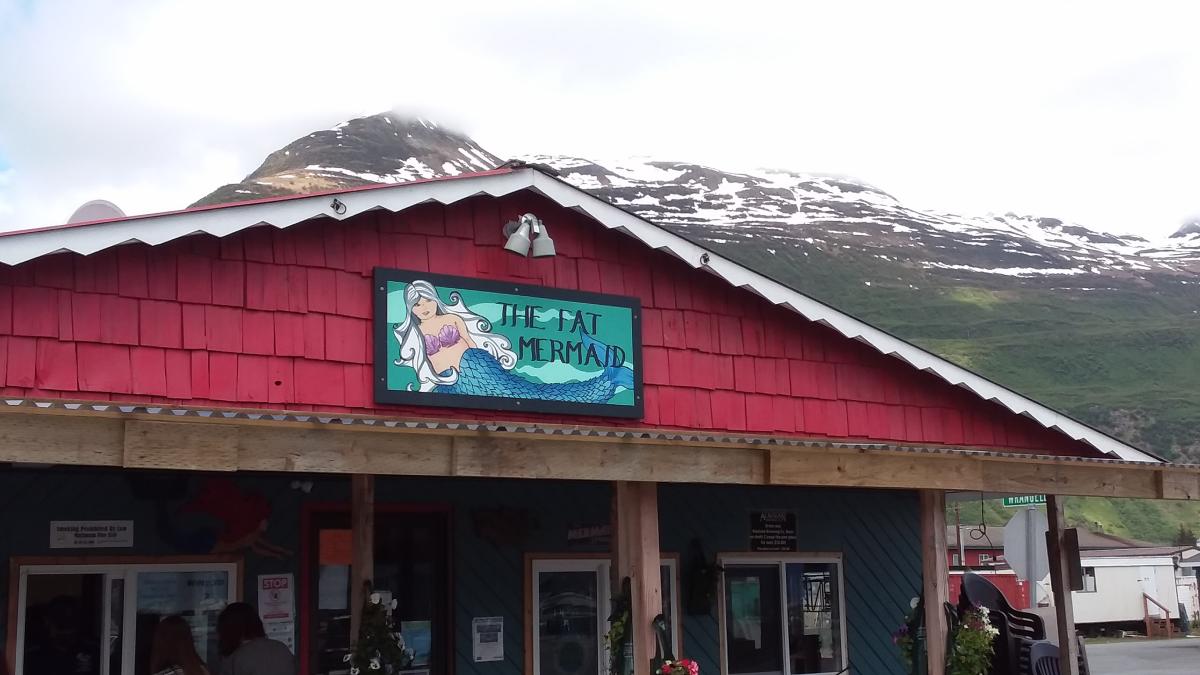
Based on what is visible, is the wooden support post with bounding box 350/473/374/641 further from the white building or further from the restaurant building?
the white building

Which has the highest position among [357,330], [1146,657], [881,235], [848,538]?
[881,235]

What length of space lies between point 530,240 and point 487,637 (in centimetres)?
331

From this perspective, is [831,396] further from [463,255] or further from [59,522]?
[59,522]

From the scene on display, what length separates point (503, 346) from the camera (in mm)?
10359

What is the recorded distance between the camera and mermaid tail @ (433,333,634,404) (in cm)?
1015

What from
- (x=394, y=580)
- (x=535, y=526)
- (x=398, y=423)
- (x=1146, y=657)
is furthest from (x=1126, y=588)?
(x=398, y=423)

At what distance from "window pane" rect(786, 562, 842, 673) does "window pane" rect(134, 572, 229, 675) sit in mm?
5671

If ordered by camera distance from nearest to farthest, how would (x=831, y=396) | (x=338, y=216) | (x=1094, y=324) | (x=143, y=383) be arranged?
(x=143, y=383) → (x=338, y=216) → (x=831, y=396) → (x=1094, y=324)

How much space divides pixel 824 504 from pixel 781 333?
2.18 meters

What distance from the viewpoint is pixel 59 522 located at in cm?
938

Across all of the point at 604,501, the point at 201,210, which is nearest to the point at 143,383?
the point at 201,210

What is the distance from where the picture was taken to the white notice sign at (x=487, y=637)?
35.6 ft

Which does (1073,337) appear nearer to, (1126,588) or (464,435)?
(1126,588)

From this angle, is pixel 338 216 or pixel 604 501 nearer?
pixel 338 216
